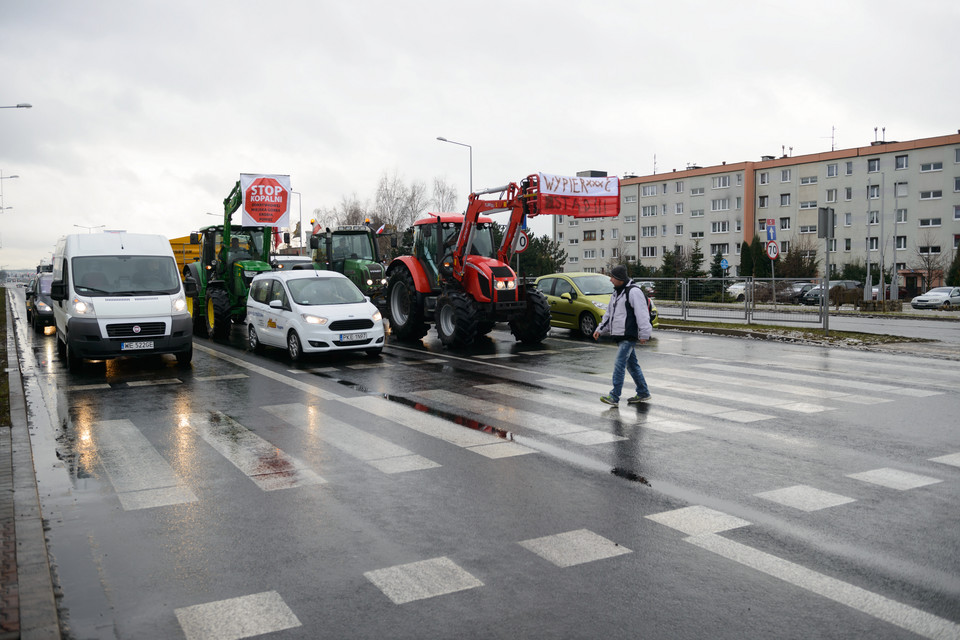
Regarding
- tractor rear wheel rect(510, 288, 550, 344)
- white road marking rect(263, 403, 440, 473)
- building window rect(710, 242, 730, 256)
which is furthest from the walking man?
building window rect(710, 242, 730, 256)

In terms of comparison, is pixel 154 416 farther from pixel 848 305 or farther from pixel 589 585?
pixel 848 305

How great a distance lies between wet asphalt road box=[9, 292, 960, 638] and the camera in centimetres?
402

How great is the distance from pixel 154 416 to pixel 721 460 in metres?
6.38

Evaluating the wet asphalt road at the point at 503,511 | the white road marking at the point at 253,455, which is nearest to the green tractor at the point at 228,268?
the wet asphalt road at the point at 503,511

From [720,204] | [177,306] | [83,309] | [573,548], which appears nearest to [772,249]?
[177,306]

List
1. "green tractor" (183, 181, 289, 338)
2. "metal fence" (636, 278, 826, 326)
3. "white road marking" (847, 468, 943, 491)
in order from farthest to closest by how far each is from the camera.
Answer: "metal fence" (636, 278, 826, 326) < "green tractor" (183, 181, 289, 338) < "white road marking" (847, 468, 943, 491)

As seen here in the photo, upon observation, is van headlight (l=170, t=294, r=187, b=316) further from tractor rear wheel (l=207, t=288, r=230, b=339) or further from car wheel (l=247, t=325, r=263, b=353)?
tractor rear wheel (l=207, t=288, r=230, b=339)

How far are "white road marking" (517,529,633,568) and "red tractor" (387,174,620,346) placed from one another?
36.0 feet

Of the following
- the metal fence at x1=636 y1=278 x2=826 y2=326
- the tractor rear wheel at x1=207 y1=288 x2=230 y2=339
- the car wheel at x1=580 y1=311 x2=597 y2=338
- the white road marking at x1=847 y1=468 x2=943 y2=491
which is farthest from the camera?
the metal fence at x1=636 y1=278 x2=826 y2=326

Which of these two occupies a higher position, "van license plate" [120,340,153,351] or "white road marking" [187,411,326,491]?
"van license plate" [120,340,153,351]

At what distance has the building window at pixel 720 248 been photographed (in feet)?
264

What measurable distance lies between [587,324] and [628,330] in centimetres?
914

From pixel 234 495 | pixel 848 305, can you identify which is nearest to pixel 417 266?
pixel 234 495

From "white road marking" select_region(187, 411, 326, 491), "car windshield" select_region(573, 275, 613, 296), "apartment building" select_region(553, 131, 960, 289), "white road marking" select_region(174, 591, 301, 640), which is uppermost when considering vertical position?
"apartment building" select_region(553, 131, 960, 289)
